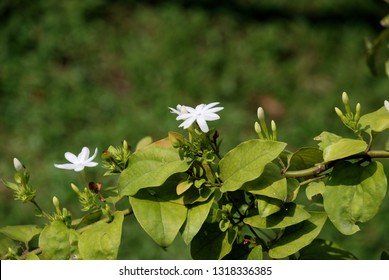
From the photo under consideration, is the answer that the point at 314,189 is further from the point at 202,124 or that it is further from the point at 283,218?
the point at 202,124

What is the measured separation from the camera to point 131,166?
4.35ft

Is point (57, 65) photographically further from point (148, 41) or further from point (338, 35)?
point (338, 35)

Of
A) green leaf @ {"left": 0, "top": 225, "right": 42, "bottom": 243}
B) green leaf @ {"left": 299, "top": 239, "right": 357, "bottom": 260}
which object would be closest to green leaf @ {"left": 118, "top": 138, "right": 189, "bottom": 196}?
green leaf @ {"left": 0, "top": 225, "right": 42, "bottom": 243}

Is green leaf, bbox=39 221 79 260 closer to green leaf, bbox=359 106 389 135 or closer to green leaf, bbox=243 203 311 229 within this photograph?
green leaf, bbox=243 203 311 229

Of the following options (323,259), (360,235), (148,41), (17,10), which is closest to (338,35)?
(148,41)

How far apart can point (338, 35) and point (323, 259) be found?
318 centimetres

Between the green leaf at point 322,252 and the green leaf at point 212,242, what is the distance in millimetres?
201

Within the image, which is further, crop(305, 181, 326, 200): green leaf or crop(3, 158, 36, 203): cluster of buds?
crop(3, 158, 36, 203): cluster of buds

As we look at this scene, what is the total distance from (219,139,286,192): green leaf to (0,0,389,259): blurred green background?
222 cm

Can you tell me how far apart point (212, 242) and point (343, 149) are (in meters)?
0.33

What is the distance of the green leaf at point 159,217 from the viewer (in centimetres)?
127

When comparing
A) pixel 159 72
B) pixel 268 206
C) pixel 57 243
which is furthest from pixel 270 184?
pixel 159 72

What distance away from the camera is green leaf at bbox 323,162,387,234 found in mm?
1250

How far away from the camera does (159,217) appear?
4.20 feet
